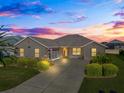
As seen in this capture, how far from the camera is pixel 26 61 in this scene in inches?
1304

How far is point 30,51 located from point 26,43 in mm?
1639

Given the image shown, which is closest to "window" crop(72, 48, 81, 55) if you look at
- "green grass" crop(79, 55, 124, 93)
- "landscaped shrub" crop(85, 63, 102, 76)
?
"landscaped shrub" crop(85, 63, 102, 76)

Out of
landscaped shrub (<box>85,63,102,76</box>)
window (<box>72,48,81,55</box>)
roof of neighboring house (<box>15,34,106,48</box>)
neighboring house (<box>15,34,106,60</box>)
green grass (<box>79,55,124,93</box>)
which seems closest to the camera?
green grass (<box>79,55,124,93</box>)

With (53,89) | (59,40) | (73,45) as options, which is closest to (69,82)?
(53,89)

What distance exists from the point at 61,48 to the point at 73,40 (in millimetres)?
3572

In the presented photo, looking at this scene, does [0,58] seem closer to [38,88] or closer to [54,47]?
[38,88]

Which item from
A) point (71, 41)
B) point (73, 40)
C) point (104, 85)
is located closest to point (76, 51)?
point (71, 41)

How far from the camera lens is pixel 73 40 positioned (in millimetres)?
57781

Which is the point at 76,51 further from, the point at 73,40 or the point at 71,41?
the point at 73,40

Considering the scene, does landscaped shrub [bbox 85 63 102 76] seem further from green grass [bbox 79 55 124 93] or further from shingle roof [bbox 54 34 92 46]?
shingle roof [bbox 54 34 92 46]

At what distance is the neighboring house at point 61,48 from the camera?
156ft

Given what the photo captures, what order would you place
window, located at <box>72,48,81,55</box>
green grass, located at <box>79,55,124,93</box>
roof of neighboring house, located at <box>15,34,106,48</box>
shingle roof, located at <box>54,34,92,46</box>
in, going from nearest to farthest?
green grass, located at <box>79,55,124,93</box> < roof of neighboring house, located at <box>15,34,106,48</box> < window, located at <box>72,48,81,55</box> < shingle roof, located at <box>54,34,92,46</box>

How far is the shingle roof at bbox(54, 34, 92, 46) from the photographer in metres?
55.3

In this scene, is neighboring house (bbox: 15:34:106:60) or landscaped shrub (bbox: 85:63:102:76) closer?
landscaped shrub (bbox: 85:63:102:76)
